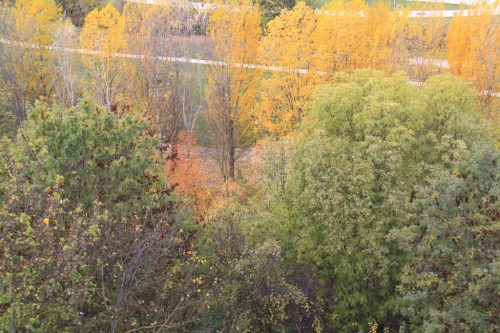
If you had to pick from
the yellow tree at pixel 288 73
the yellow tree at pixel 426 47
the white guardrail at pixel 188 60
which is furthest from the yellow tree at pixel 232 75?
the yellow tree at pixel 426 47

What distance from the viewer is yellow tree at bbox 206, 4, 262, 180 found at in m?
35.1

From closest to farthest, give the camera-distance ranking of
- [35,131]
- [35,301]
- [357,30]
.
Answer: [35,301]
[35,131]
[357,30]

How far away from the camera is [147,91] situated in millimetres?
34844

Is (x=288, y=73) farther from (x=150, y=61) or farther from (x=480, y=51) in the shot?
(x=480, y=51)

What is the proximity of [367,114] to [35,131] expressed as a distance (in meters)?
12.3

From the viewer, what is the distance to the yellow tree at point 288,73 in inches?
1230

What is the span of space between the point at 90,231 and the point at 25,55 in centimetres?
3176

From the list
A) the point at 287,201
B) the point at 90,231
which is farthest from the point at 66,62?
the point at 90,231

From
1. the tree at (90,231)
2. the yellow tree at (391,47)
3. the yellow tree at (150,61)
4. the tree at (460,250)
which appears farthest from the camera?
the yellow tree at (150,61)

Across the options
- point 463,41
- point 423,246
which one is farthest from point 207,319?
point 463,41

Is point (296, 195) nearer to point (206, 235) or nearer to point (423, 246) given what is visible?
point (206, 235)

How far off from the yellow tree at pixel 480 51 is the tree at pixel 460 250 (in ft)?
54.8

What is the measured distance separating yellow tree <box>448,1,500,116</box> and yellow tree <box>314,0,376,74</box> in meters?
5.88

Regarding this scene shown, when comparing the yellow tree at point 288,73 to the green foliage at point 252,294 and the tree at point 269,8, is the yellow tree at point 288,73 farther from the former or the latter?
the tree at point 269,8
